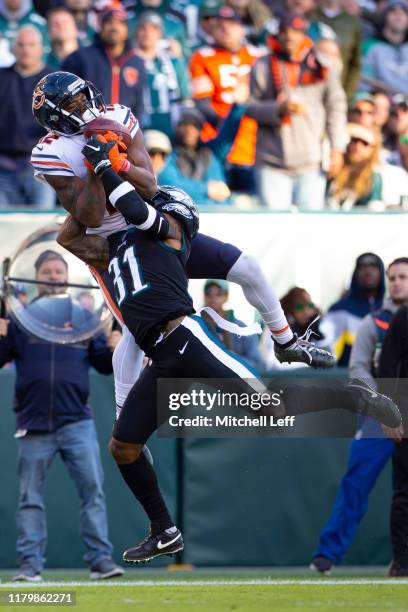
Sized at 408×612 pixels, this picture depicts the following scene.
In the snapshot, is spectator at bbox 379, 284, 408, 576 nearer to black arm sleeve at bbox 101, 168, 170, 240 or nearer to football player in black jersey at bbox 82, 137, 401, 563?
football player in black jersey at bbox 82, 137, 401, 563

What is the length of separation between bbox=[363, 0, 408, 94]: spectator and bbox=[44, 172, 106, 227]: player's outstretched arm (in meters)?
7.16

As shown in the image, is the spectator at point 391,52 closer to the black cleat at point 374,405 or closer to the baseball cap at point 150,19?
the baseball cap at point 150,19

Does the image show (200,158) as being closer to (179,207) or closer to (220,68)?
(220,68)

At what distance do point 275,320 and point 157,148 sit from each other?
3691 mm

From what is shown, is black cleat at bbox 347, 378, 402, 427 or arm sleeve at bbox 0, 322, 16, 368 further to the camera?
arm sleeve at bbox 0, 322, 16, 368

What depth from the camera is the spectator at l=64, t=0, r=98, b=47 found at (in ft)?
40.9

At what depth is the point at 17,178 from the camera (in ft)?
34.8

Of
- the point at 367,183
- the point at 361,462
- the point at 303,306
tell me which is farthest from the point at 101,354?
the point at 367,183

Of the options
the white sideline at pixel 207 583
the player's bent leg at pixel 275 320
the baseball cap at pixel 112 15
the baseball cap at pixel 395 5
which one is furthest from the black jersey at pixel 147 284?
the baseball cap at pixel 395 5

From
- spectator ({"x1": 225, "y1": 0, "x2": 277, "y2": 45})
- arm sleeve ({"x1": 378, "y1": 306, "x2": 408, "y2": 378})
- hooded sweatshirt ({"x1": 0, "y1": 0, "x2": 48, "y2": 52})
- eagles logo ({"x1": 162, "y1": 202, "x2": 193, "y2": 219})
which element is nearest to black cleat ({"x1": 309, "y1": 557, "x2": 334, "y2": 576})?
arm sleeve ({"x1": 378, "y1": 306, "x2": 408, "y2": 378})

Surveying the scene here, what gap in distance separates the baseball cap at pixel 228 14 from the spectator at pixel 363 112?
1.32 m

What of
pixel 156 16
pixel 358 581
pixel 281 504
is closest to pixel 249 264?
pixel 358 581

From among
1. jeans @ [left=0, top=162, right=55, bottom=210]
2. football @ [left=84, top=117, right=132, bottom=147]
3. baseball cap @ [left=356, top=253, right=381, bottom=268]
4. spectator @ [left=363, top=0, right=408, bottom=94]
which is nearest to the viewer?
football @ [left=84, top=117, right=132, bottom=147]

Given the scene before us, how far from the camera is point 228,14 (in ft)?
39.1
